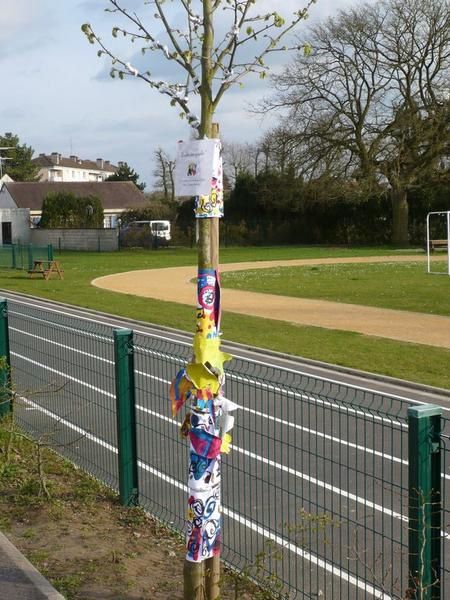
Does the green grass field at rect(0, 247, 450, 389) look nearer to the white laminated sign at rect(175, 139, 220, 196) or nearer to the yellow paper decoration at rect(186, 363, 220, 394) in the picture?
the yellow paper decoration at rect(186, 363, 220, 394)

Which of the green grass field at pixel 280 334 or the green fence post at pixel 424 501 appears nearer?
the green fence post at pixel 424 501

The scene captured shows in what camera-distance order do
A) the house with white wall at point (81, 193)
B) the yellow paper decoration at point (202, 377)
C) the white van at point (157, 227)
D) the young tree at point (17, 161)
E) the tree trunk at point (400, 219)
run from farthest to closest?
the young tree at point (17, 161) → the house with white wall at point (81, 193) → the white van at point (157, 227) → the tree trunk at point (400, 219) → the yellow paper decoration at point (202, 377)

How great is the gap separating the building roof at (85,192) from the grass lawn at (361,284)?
4588 centimetres

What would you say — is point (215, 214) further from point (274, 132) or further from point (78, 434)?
point (274, 132)

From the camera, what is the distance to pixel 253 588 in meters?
4.82

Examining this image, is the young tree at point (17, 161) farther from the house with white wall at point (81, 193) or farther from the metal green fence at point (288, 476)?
the metal green fence at point (288, 476)

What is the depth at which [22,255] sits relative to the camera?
40.3 metres

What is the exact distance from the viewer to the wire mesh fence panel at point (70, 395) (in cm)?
795

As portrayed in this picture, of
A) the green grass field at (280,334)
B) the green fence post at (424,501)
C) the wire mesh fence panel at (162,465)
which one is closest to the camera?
the green fence post at (424,501)

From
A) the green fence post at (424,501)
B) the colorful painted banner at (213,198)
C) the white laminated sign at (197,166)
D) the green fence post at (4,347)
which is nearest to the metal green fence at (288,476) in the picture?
the green fence post at (424,501)

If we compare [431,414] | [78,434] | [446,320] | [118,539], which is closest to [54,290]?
[446,320]

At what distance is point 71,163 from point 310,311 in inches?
5043

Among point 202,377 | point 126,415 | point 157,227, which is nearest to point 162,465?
point 126,415

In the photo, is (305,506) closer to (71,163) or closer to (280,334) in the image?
(280,334)
